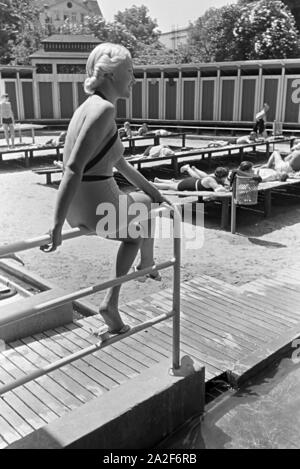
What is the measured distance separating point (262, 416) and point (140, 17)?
8237 cm

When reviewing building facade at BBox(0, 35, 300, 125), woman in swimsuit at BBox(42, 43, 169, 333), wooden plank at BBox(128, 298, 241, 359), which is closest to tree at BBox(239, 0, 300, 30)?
building facade at BBox(0, 35, 300, 125)

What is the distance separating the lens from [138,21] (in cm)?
7588

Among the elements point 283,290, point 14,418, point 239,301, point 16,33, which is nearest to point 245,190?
point 283,290

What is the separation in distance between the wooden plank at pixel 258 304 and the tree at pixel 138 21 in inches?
2775

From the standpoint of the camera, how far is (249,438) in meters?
2.63

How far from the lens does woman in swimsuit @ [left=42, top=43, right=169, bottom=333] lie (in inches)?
87.5

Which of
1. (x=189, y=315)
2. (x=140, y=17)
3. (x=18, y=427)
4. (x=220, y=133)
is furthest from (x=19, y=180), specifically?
(x=140, y=17)

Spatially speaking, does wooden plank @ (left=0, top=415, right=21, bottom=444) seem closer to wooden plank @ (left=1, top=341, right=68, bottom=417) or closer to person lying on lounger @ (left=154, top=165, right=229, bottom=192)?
wooden plank @ (left=1, top=341, right=68, bottom=417)

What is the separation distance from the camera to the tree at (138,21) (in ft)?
237

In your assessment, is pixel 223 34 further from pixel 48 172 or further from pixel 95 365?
pixel 95 365

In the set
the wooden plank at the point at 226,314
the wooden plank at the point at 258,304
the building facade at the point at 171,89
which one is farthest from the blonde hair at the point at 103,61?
the building facade at the point at 171,89

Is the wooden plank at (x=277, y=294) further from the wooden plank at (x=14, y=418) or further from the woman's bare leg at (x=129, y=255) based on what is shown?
the wooden plank at (x=14, y=418)

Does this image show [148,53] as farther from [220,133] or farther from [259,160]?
[259,160]
